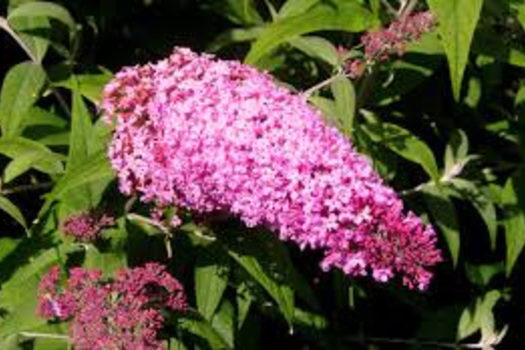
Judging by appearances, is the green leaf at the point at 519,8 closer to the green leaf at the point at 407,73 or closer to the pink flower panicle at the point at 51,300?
the green leaf at the point at 407,73

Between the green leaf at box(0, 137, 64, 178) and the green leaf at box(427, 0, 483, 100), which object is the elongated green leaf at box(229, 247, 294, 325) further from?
the green leaf at box(427, 0, 483, 100)

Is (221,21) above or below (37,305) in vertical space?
above

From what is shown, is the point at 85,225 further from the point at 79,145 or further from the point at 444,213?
the point at 444,213

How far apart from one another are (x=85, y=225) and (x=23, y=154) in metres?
0.37

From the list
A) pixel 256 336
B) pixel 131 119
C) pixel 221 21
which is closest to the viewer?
pixel 131 119

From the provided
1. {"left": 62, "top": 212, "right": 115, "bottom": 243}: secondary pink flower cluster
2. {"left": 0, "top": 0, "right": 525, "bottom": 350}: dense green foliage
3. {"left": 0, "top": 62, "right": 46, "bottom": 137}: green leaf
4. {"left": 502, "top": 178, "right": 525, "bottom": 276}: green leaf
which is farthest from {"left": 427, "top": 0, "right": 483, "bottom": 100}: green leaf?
{"left": 502, "top": 178, "right": 525, "bottom": 276}: green leaf

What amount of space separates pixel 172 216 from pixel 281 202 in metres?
0.47

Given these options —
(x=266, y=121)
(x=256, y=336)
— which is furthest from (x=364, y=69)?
(x=256, y=336)

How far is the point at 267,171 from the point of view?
8.09ft

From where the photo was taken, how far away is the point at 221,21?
3.91m

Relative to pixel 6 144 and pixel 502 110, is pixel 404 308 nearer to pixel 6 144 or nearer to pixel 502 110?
pixel 502 110

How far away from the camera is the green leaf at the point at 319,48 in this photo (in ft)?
10.0

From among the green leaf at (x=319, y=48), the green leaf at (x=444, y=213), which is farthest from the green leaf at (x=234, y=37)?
the green leaf at (x=444, y=213)

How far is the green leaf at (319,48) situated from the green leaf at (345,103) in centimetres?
15
